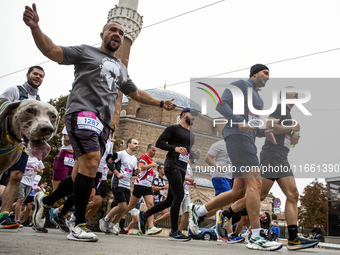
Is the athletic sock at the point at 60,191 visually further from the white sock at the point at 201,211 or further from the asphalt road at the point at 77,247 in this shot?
the white sock at the point at 201,211

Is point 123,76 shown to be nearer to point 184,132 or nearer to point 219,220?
point 184,132

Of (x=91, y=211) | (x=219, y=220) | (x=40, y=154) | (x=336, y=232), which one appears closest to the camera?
(x=40, y=154)

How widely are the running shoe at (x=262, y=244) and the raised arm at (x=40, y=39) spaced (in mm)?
2915

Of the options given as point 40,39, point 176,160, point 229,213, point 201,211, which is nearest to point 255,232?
point 229,213

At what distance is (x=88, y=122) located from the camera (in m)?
3.19

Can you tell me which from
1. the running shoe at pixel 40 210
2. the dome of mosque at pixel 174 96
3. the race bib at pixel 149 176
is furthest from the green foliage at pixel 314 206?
the running shoe at pixel 40 210

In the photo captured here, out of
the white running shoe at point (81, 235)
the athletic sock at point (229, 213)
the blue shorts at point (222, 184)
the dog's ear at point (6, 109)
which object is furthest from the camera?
the blue shorts at point (222, 184)

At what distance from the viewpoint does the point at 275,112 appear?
15.9 feet

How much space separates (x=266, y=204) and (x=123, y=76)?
39.4 m

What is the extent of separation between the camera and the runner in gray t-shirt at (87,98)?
3.13m

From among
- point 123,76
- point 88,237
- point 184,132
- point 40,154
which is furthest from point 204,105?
point 40,154

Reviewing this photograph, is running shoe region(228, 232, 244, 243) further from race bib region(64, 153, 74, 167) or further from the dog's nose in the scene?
the dog's nose

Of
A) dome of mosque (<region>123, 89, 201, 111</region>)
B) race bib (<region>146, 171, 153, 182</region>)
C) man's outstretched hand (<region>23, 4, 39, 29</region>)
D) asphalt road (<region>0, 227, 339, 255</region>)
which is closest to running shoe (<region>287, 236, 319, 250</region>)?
asphalt road (<region>0, 227, 339, 255</region>)

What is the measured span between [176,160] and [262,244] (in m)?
1.92
